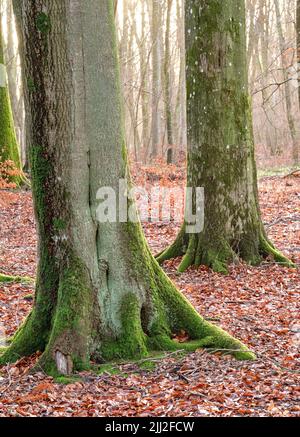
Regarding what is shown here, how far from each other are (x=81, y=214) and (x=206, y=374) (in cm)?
194

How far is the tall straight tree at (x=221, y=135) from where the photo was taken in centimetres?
873

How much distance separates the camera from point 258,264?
9.01 m

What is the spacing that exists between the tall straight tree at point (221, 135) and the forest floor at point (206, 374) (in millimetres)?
596

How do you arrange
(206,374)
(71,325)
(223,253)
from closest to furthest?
(206,374) → (71,325) → (223,253)

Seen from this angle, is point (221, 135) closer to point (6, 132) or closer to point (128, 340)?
point (128, 340)

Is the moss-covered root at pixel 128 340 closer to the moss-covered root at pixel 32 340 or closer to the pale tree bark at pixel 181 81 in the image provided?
the moss-covered root at pixel 32 340

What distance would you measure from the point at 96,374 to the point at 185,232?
14.9 feet

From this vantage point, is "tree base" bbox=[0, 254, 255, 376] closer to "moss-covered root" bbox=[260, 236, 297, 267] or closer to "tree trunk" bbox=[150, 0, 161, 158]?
"moss-covered root" bbox=[260, 236, 297, 267]

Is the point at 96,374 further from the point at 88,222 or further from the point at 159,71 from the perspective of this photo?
the point at 159,71

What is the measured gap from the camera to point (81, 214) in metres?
5.37

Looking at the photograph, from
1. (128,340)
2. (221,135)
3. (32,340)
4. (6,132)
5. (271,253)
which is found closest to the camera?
(128,340)

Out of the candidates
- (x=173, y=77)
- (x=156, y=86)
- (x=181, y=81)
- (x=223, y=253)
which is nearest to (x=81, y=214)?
(x=223, y=253)

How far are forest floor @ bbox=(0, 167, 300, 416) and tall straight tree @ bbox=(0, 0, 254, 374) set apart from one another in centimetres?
26

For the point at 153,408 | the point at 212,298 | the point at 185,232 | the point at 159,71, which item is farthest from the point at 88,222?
the point at 159,71
